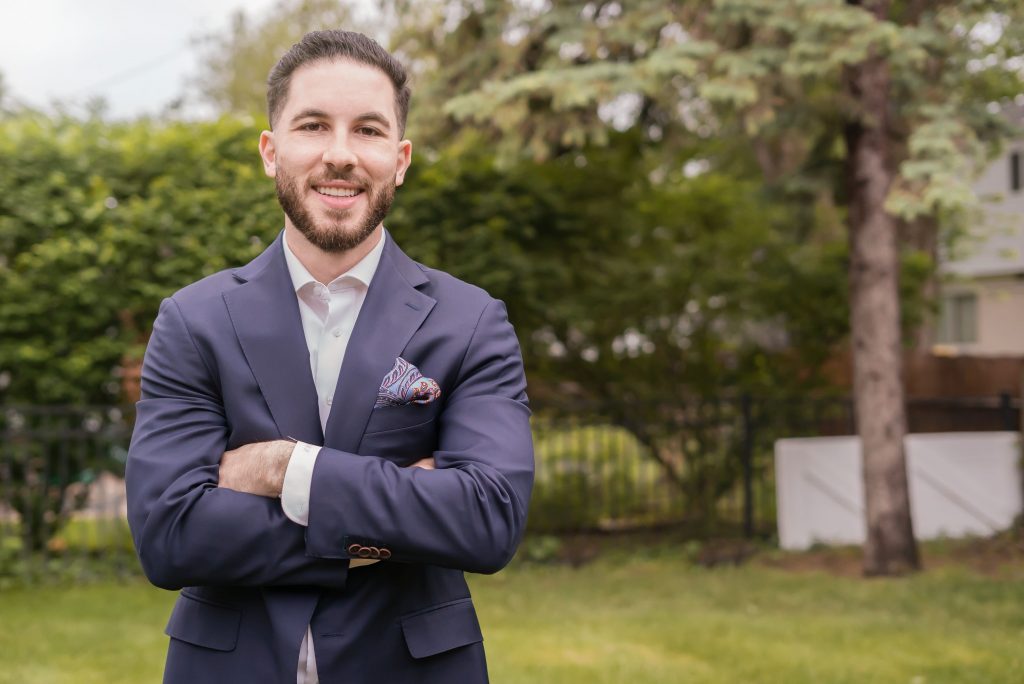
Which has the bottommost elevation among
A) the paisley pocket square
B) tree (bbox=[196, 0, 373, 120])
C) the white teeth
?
the paisley pocket square

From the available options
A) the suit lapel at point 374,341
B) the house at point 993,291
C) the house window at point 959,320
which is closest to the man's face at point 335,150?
the suit lapel at point 374,341

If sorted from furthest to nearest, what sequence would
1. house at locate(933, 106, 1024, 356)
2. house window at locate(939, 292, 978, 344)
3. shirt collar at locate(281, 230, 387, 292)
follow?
house window at locate(939, 292, 978, 344) → house at locate(933, 106, 1024, 356) → shirt collar at locate(281, 230, 387, 292)

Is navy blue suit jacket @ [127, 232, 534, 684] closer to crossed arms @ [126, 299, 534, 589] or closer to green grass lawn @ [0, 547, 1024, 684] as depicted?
crossed arms @ [126, 299, 534, 589]

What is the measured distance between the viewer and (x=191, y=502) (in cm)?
204

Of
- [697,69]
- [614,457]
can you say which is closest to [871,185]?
[697,69]

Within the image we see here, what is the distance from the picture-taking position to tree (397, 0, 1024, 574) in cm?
781

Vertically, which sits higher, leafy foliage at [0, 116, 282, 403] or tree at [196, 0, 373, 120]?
tree at [196, 0, 373, 120]

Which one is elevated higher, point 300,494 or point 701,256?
point 701,256

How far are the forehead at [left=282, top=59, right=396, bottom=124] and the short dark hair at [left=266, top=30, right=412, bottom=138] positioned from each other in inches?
0.6

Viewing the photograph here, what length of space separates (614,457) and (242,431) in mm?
9608

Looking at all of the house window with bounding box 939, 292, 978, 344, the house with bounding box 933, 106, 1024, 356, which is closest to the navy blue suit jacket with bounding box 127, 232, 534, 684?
the house with bounding box 933, 106, 1024, 356

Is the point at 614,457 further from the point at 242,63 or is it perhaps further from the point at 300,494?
the point at 242,63

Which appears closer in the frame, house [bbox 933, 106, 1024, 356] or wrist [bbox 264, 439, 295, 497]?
wrist [bbox 264, 439, 295, 497]

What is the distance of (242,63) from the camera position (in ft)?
94.2
